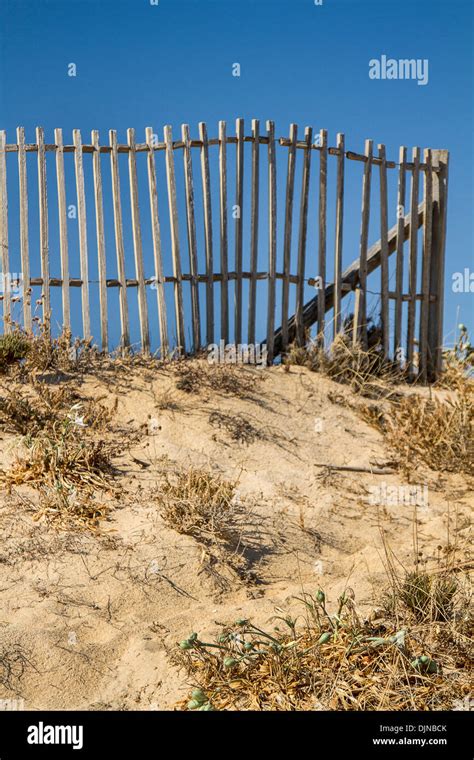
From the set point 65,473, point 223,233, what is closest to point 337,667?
point 65,473

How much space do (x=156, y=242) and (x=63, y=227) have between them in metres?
1.07

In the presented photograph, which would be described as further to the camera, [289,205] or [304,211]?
[304,211]

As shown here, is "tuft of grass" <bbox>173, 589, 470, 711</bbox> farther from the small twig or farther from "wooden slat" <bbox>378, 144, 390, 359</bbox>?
"wooden slat" <bbox>378, 144, 390, 359</bbox>

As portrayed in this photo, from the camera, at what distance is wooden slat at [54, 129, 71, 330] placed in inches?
333

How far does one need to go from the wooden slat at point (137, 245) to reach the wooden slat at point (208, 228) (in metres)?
0.72

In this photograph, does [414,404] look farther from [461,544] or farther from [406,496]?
[461,544]

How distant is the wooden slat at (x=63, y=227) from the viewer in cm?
845

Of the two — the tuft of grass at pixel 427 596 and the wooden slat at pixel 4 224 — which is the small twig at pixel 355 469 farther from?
the wooden slat at pixel 4 224

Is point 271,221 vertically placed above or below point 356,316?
above

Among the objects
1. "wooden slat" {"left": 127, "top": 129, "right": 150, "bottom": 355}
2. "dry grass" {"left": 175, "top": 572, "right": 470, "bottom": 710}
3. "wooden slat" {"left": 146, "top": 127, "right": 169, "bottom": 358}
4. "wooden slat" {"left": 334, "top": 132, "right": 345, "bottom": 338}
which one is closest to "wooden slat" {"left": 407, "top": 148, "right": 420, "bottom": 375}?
"wooden slat" {"left": 334, "top": 132, "right": 345, "bottom": 338}

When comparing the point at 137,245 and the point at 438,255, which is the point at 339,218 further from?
the point at 137,245

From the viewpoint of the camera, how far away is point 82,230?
8469mm

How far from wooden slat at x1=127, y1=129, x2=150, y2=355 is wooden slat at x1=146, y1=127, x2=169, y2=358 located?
154 millimetres

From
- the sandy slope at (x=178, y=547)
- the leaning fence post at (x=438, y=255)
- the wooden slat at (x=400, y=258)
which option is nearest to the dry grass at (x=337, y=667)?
the sandy slope at (x=178, y=547)
